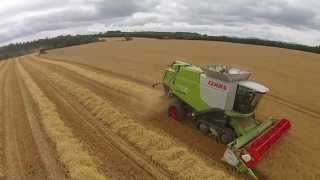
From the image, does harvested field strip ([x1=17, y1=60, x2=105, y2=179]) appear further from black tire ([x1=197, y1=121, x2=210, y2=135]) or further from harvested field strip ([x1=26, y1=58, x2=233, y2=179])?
black tire ([x1=197, y1=121, x2=210, y2=135])

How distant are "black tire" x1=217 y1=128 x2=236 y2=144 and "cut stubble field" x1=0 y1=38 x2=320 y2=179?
0.68 ft

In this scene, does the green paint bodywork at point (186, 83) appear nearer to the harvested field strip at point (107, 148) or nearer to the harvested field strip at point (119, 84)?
the harvested field strip at point (107, 148)

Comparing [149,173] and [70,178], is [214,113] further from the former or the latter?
[70,178]

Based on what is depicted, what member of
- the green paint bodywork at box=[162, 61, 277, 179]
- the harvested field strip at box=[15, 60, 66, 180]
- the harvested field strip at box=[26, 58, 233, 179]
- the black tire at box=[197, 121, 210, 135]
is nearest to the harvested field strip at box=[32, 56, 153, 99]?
the harvested field strip at box=[26, 58, 233, 179]

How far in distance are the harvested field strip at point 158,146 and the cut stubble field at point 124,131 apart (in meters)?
0.03

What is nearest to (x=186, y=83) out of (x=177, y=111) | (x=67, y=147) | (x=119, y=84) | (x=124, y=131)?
(x=177, y=111)

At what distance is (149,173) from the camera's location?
1323 centimetres

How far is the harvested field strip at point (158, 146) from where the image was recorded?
13195 mm

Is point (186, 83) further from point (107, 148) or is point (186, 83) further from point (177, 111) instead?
point (107, 148)

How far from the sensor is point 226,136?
1566 centimetres

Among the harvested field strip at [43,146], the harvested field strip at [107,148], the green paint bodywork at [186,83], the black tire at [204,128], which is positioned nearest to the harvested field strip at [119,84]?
the harvested field strip at [107,148]

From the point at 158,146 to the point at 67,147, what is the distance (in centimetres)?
309

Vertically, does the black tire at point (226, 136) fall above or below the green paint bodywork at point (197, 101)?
below

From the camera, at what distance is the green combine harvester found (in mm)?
14617
